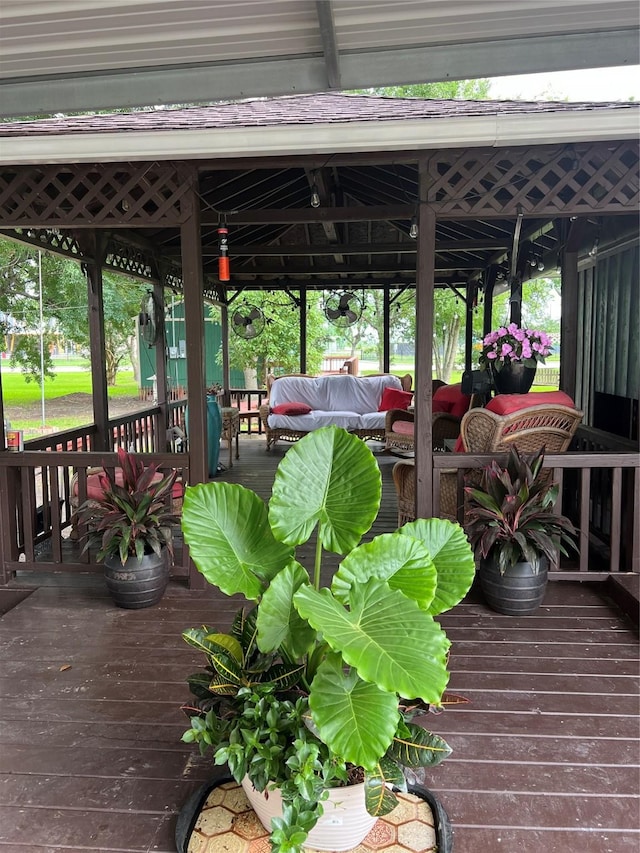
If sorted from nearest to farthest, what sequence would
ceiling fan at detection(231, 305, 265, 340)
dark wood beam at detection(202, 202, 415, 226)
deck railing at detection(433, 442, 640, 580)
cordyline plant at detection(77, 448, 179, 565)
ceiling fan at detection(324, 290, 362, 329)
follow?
1. cordyline plant at detection(77, 448, 179, 565)
2. deck railing at detection(433, 442, 640, 580)
3. dark wood beam at detection(202, 202, 415, 226)
4. ceiling fan at detection(324, 290, 362, 329)
5. ceiling fan at detection(231, 305, 265, 340)

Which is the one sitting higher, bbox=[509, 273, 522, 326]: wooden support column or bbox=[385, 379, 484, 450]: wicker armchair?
bbox=[509, 273, 522, 326]: wooden support column

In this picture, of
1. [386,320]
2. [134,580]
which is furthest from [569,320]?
[386,320]

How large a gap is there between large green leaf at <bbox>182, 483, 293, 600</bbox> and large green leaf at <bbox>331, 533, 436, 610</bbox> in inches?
9.5

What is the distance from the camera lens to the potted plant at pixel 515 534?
3.10 metres

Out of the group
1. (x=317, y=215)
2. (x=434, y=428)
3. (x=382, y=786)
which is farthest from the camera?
(x=434, y=428)

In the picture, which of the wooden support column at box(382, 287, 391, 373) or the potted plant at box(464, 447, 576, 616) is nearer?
the potted plant at box(464, 447, 576, 616)

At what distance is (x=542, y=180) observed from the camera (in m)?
3.22

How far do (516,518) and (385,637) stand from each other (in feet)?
6.28

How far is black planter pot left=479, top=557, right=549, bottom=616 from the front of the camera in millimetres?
3145

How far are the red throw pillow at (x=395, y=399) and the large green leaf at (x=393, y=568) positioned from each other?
22.1 ft

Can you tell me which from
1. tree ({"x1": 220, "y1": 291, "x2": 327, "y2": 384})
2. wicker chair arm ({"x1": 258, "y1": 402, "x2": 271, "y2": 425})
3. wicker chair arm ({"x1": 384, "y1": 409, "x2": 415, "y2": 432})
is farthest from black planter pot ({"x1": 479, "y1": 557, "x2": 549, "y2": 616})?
tree ({"x1": 220, "y1": 291, "x2": 327, "y2": 384})

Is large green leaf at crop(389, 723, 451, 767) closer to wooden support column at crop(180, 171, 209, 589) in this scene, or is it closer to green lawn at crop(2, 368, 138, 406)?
wooden support column at crop(180, 171, 209, 589)

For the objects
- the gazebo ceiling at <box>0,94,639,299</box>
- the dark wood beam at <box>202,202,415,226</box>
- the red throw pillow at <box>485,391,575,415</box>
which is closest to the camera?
the gazebo ceiling at <box>0,94,639,299</box>

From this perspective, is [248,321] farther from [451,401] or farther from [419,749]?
[419,749]
